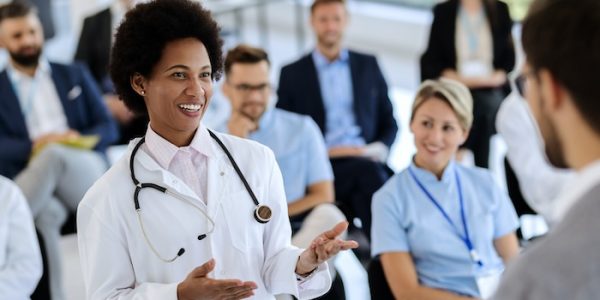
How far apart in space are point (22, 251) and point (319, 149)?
4.21ft

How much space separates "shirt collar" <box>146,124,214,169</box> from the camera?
1979 mm

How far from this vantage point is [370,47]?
785 cm

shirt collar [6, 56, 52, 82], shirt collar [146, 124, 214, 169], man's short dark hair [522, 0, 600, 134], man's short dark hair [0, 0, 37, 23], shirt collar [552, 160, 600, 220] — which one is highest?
man's short dark hair [522, 0, 600, 134]

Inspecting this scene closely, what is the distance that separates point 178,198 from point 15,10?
2.84 metres

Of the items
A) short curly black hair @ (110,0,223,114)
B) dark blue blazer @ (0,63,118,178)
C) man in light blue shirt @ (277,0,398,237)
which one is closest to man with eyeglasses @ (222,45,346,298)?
man in light blue shirt @ (277,0,398,237)

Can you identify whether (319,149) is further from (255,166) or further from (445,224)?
(255,166)

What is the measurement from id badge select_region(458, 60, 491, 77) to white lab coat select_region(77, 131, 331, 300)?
9.39 feet

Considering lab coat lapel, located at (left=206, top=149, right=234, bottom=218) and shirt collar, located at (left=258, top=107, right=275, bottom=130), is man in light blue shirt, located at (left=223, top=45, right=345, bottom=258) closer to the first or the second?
shirt collar, located at (left=258, top=107, right=275, bottom=130)

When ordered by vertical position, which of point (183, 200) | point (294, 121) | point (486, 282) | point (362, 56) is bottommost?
point (486, 282)

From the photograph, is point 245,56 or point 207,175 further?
point 245,56

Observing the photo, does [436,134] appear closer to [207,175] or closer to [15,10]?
[207,175]

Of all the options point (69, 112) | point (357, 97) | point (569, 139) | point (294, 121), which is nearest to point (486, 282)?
point (294, 121)

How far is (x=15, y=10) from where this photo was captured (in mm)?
4418

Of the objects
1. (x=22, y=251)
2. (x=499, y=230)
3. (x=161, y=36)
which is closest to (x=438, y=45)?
(x=499, y=230)
